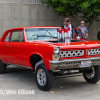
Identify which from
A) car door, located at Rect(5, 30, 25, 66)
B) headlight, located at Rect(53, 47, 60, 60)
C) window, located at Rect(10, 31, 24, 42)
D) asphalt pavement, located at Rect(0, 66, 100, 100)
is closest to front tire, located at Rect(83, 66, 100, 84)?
asphalt pavement, located at Rect(0, 66, 100, 100)

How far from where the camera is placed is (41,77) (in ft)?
19.4

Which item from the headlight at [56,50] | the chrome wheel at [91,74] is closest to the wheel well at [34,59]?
the headlight at [56,50]

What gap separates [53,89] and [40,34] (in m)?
1.89

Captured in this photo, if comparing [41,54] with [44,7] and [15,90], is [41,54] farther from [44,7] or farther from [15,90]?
[44,7]

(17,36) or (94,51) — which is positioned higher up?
(17,36)

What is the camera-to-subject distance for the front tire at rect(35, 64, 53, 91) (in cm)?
561

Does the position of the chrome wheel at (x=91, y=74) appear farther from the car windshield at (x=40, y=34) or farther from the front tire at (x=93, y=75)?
the car windshield at (x=40, y=34)

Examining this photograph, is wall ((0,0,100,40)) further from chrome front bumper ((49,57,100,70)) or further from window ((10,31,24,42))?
chrome front bumper ((49,57,100,70))

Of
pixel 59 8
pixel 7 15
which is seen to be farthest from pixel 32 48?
pixel 7 15

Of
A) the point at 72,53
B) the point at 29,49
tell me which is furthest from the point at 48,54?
the point at 29,49

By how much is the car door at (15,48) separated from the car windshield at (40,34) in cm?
24

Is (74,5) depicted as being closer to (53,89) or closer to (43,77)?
(53,89)

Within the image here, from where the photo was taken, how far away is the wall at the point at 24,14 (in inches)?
641

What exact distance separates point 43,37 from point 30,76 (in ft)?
5.43
